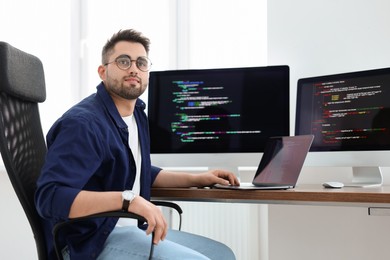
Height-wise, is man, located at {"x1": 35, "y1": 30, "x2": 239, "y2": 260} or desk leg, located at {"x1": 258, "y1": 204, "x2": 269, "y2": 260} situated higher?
man, located at {"x1": 35, "y1": 30, "x2": 239, "y2": 260}

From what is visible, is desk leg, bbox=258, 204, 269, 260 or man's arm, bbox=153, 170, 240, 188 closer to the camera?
man's arm, bbox=153, 170, 240, 188

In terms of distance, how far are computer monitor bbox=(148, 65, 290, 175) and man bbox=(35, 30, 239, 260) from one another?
356 mm

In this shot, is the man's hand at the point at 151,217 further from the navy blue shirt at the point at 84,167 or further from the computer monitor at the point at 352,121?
the computer monitor at the point at 352,121

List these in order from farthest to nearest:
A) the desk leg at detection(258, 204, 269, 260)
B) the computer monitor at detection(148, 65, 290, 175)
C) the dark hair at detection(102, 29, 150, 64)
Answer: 1. the desk leg at detection(258, 204, 269, 260)
2. the computer monitor at detection(148, 65, 290, 175)
3. the dark hair at detection(102, 29, 150, 64)

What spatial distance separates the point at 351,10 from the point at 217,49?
2.88 ft

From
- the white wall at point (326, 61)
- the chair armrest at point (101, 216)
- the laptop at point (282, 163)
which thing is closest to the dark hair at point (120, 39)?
the laptop at point (282, 163)

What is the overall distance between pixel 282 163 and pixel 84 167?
0.72 meters

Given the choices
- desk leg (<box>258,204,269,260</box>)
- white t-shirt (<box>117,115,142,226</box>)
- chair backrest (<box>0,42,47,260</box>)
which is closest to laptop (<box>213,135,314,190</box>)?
white t-shirt (<box>117,115,142,226</box>)

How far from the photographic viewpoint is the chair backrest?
4.80ft

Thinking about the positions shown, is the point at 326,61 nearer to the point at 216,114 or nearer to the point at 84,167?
the point at 216,114

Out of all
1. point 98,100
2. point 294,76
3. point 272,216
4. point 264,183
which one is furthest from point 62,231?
point 294,76

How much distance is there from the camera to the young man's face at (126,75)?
1.79 metres

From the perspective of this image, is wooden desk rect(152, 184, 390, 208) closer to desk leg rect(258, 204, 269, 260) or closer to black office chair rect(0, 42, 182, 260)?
black office chair rect(0, 42, 182, 260)

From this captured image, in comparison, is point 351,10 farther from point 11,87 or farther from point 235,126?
point 11,87
